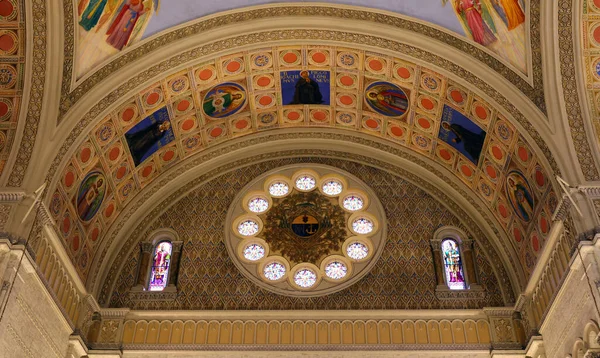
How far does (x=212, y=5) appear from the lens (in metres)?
14.8

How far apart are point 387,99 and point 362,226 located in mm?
3601

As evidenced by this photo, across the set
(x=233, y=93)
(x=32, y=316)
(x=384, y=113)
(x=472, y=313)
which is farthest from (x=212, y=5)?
(x=472, y=313)

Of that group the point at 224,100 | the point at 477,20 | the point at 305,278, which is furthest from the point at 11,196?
the point at 477,20

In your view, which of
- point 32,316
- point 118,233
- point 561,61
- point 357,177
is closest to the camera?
point 32,316

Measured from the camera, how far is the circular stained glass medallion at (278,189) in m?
18.1

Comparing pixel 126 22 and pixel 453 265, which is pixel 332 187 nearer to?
pixel 453 265

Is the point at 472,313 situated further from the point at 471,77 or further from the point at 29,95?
the point at 29,95

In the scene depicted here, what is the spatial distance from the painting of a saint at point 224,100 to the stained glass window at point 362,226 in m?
4.61

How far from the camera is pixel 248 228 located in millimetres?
17547

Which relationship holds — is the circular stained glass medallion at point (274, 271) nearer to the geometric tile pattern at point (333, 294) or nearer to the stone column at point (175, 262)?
the geometric tile pattern at point (333, 294)

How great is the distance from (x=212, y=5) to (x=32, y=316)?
8.01m

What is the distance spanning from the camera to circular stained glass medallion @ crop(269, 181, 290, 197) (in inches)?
711

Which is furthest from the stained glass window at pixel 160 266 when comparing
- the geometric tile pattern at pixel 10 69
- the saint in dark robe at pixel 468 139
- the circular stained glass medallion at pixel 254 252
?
the saint in dark robe at pixel 468 139

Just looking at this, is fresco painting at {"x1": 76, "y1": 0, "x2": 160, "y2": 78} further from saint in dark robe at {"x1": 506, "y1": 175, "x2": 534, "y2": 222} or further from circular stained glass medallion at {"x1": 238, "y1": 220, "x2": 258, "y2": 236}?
saint in dark robe at {"x1": 506, "y1": 175, "x2": 534, "y2": 222}
